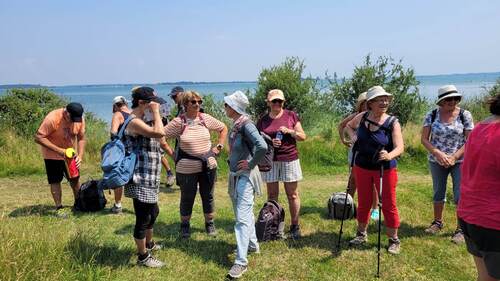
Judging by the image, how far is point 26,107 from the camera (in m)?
14.0

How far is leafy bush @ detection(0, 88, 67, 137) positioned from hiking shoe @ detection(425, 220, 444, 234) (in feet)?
35.8

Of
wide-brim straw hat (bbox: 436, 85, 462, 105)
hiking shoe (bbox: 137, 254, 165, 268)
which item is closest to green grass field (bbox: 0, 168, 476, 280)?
hiking shoe (bbox: 137, 254, 165, 268)

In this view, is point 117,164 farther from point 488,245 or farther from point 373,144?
point 488,245

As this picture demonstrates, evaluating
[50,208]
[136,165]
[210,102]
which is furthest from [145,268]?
[210,102]

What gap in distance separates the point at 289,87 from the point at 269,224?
12140 millimetres

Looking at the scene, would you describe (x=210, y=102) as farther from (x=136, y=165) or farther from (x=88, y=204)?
(x=136, y=165)

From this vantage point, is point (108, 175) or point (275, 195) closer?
point (108, 175)

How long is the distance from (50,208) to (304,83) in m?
12.2

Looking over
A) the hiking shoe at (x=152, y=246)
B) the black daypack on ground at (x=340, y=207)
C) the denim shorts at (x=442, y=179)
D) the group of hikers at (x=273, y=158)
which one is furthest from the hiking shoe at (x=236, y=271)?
the denim shorts at (x=442, y=179)

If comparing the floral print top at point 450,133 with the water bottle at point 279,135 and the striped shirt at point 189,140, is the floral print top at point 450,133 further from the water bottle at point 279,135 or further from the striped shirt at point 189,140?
the striped shirt at point 189,140

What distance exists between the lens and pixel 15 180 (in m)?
8.91

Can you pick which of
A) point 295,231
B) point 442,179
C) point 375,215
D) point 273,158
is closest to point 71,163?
point 273,158

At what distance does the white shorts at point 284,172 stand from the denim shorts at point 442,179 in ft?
5.87

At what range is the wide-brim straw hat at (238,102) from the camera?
14.0 feet
